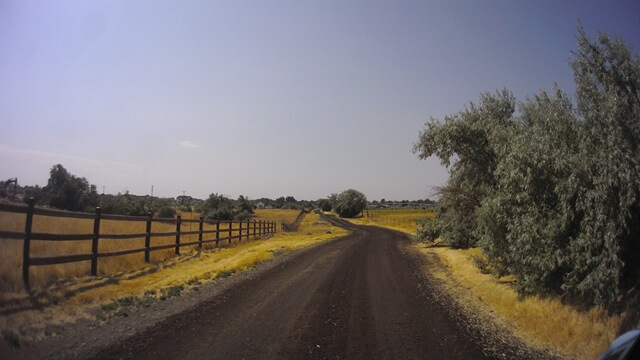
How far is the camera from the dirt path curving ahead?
5387mm

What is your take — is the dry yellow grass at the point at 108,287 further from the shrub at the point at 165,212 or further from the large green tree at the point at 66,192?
the shrub at the point at 165,212

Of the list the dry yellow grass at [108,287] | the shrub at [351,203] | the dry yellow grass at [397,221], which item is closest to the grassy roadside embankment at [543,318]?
the dry yellow grass at [108,287]

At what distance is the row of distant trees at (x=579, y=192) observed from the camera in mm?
6633

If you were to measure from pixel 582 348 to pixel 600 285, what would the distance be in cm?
121

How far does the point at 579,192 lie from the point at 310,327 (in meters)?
5.47

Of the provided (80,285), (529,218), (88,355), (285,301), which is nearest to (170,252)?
(80,285)

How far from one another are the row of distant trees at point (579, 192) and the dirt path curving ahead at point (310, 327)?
2.28 metres

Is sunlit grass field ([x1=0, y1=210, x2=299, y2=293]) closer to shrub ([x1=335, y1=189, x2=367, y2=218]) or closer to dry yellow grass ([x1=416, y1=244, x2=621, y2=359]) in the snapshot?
dry yellow grass ([x1=416, y1=244, x2=621, y2=359])

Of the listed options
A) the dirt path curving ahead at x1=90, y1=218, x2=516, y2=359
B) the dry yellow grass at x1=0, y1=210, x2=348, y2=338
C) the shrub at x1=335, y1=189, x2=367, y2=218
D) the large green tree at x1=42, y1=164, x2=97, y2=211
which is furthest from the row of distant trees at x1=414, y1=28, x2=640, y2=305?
the shrub at x1=335, y1=189, x2=367, y2=218

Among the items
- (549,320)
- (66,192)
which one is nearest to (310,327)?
(549,320)

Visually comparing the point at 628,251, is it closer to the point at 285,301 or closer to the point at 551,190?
the point at 551,190

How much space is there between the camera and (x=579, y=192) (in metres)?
7.17

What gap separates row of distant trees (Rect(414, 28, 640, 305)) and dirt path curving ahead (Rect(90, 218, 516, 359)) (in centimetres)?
228

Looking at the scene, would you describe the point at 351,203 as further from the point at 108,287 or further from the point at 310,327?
the point at 310,327
